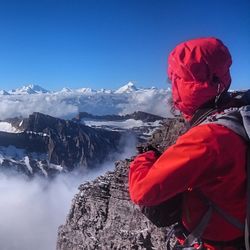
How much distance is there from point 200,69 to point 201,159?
132 cm

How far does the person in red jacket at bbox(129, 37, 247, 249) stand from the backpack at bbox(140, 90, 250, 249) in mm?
59

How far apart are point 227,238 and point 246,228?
35 centimetres

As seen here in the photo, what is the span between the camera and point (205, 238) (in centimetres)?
615

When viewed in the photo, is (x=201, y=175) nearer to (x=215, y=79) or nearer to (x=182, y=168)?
(x=182, y=168)

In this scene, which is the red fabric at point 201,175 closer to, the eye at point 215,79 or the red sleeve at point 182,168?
the red sleeve at point 182,168

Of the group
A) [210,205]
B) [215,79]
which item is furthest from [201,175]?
[215,79]

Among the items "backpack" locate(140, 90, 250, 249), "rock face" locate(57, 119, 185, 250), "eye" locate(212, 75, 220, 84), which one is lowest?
"rock face" locate(57, 119, 185, 250)

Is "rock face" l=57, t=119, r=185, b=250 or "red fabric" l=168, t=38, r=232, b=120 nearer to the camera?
"red fabric" l=168, t=38, r=232, b=120

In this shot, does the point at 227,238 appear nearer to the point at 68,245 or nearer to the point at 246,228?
the point at 246,228

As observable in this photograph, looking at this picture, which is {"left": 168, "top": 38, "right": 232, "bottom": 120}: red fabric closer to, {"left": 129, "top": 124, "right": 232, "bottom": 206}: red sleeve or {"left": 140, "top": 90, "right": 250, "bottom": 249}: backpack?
{"left": 140, "top": 90, "right": 250, "bottom": 249}: backpack

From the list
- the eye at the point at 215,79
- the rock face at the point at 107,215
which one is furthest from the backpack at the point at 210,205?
the rock face at the point at 107,215

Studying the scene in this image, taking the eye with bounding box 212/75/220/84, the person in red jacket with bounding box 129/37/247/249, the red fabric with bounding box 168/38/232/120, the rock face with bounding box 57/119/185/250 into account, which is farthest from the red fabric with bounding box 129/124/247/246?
the rock face with bounding box 57/119/185/250

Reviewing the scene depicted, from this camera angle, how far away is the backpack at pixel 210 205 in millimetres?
5680

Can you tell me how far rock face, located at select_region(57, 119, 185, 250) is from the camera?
43.0 m
